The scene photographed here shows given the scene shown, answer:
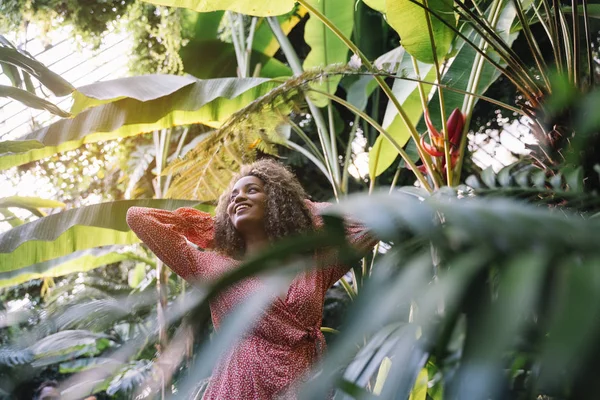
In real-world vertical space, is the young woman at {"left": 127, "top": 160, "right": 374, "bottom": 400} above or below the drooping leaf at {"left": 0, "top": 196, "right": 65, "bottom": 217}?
below

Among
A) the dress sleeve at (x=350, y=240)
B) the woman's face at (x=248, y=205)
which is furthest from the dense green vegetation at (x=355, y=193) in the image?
the woman's face at (x=248, y=205)

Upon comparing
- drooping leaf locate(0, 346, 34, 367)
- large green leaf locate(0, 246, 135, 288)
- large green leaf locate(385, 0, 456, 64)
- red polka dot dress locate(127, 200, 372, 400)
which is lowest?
drooping leaf locate(0, 346, 34, 367)

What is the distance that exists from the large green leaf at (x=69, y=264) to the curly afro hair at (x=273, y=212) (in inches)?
55.7

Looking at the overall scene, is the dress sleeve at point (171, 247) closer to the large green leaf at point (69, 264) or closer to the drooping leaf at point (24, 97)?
the drooping leaf at point (24, 97)

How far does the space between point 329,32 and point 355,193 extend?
8.21ft

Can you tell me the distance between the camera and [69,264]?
10.9ft

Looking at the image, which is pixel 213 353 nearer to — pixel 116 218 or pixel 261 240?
pixel 261 240

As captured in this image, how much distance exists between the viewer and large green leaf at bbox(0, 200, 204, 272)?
8.22ft

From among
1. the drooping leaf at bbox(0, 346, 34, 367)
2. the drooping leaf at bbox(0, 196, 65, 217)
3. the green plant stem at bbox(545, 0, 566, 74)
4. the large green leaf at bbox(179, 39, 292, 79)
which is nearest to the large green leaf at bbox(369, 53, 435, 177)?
the green plant stem at bbox(545, 0, 566, 74)

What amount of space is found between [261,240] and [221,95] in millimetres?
853

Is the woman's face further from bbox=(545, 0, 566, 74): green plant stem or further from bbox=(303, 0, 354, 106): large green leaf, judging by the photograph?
bbox=(303, 0, 354, 106): large green leaf

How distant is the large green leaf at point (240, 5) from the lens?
7.60 ft

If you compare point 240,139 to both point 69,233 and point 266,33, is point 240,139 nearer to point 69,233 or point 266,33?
point 69,233

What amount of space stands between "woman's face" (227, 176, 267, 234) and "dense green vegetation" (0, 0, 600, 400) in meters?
0.31
